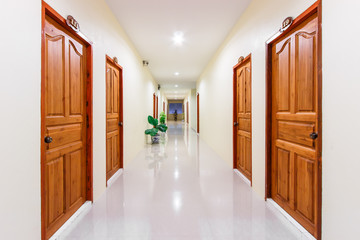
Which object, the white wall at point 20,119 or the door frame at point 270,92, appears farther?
the door frame at point 270,92

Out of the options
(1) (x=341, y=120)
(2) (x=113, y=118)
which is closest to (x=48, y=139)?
(2) (x=113, y=118)

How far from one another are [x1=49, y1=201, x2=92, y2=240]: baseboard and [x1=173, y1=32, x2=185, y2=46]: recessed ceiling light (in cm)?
362

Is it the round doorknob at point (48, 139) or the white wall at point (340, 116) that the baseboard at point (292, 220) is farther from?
the round doorknob at point (48, 139)

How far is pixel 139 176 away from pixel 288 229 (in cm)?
248

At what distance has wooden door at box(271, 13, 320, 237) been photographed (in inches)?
69.2

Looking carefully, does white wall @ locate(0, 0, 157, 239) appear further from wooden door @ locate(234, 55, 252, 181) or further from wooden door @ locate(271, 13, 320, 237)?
wooden door @ locate(234, 55, 252, 181)

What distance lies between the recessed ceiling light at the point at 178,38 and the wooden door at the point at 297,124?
2325 millimetres

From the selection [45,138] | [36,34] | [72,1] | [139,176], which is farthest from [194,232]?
[72,1]

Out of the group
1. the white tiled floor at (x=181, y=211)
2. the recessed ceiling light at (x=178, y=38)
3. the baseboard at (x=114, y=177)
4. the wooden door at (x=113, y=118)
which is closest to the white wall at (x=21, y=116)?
the white tiled floor at (x=181, y=211)

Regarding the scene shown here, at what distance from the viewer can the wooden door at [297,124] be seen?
5.76ft

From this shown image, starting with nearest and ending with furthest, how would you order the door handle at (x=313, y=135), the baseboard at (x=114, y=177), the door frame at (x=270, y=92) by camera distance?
the door frame at (x=270, y=92) < the door handle at (x=313, y=135) < the baseboard at (x=114, y=177)

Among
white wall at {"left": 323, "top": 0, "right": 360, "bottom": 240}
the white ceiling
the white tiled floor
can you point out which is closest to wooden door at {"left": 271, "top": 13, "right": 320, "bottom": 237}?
white wall at {"left": 323, "top": 0, "right": 360, "bottom": 240}

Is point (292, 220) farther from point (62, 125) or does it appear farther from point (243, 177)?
point (62, 125)

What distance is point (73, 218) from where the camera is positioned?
6.84 ft
